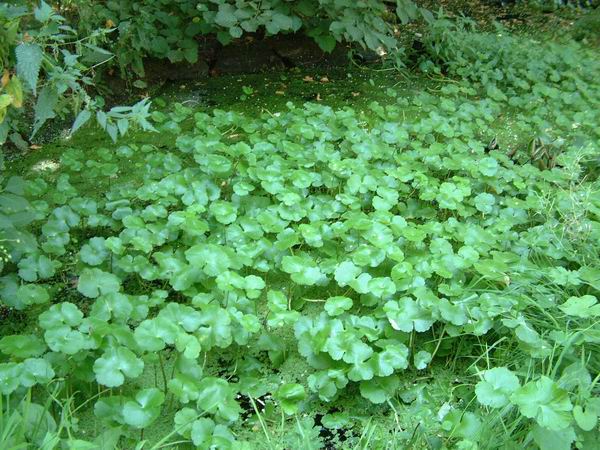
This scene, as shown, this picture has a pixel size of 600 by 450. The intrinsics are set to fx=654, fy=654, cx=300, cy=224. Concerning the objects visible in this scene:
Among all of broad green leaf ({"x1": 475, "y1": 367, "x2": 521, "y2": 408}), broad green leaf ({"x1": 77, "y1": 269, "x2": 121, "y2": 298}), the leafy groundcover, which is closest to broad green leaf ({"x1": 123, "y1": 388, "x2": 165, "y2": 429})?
the leafy groundcover

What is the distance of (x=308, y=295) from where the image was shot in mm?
2824

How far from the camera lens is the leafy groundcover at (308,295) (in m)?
2.10

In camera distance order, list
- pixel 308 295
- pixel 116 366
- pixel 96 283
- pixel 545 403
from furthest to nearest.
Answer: pixel 308 295
pixel 96 283
pixel 116 366
pixel 545 403

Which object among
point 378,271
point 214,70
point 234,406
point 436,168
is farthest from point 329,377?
point 214,70

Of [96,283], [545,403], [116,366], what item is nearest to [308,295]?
[96,283]

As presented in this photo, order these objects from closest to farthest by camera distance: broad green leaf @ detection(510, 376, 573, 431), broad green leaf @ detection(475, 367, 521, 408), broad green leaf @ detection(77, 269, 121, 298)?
broad green leaf @ detection(510, 376, 573, 431) → broad green leaf @ detection(475, 367, 521, 408) → broad green leaf @ detection(77, 269, 121, 298)

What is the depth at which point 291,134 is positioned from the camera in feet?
11.9

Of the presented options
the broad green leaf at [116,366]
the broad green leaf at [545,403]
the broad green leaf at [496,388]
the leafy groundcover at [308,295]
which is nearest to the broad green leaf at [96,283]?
the leafy groundcover at [308,295]

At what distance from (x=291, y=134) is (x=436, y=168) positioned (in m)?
0.82

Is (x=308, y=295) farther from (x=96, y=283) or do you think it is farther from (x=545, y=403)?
(x=545, y=403)

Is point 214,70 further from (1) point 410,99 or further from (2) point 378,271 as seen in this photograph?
(2) point 378,271

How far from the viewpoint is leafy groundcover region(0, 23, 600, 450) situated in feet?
6.89

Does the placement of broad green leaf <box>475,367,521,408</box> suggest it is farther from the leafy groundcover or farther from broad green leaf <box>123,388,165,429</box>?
broad green leaf <box>123,388,165,429</box>

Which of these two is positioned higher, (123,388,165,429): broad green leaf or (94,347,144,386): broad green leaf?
(94,347,144,386): broad green leaf
